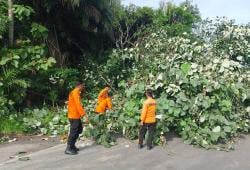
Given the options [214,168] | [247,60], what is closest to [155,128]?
[214,168]

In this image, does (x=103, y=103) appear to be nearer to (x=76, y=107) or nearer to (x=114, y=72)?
(x=76, y=107)

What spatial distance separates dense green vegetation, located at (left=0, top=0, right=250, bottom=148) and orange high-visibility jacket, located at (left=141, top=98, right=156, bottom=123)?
0.58 m

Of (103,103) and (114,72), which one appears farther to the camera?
(114,72)

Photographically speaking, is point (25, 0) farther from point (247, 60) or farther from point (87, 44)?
point (247, 60)

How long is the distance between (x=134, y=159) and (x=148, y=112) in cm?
112

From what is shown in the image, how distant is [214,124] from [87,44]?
7.66 meters

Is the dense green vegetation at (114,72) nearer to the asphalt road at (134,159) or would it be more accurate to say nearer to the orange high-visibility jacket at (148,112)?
the asphalt road at (134,159)

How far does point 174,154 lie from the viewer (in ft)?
36.8

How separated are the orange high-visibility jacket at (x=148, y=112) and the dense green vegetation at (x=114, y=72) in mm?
581

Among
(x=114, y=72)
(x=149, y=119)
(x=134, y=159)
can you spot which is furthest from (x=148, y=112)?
(x=114, y=72)

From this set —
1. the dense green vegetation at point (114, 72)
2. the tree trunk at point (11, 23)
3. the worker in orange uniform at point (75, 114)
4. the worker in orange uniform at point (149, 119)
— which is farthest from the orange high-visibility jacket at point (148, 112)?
the tree trunk at point (11, 23)

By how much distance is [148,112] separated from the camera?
1143 cm

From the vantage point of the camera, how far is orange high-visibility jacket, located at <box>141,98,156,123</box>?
11367mm

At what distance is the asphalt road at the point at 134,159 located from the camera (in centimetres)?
1037
